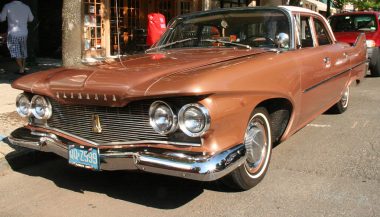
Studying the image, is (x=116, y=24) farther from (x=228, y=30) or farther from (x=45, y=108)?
(x=45, y=108)

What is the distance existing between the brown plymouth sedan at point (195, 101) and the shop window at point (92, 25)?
8699mm

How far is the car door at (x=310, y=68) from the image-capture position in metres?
4.91

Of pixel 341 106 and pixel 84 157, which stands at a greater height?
pixel 84 157

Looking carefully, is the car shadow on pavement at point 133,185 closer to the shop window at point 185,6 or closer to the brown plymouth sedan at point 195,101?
the brown plymouth sedan at point 195,101

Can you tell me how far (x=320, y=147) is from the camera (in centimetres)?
554

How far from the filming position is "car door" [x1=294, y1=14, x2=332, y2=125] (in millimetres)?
4914

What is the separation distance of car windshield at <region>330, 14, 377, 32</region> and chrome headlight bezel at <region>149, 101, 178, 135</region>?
385 inches

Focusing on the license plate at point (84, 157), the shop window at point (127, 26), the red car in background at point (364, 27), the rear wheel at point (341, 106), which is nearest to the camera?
the license plate at point (84, 157)

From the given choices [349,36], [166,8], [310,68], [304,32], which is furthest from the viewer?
[166,8]

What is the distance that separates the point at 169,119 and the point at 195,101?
0.79ft

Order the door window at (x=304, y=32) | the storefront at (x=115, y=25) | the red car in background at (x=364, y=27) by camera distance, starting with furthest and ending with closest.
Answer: the storefront at (x=115, y=25) → the red car in background at (x=364, y=27) → the door window at (x=304, y=32)

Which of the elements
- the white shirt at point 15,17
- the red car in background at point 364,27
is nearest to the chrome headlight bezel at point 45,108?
the white shirt at point 15,17

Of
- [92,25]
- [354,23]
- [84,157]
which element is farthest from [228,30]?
[92,25]

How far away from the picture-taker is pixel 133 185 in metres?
4.43
